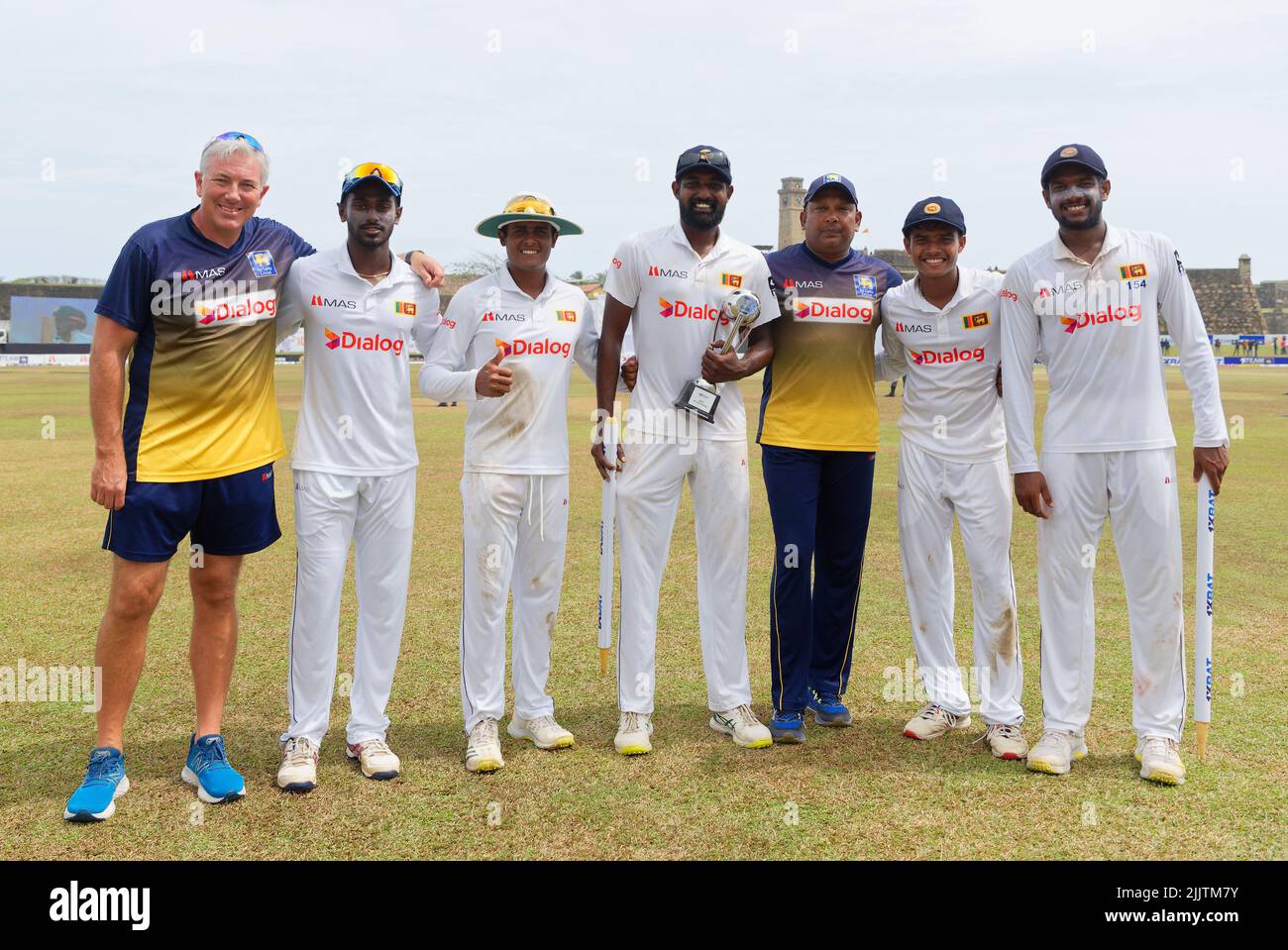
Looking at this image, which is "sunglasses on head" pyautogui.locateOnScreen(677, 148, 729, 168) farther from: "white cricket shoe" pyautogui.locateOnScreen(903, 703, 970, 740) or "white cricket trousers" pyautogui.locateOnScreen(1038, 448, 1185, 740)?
"white cricket shoe" pyautogui.locateOnScreen(903, 703, 970, 740)

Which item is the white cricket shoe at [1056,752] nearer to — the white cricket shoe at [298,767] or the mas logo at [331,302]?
the white cricket shoe at [298,767]

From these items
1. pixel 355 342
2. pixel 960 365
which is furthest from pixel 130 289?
pixel 960 365

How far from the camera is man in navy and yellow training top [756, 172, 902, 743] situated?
5.28m

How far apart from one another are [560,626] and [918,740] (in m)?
2.81

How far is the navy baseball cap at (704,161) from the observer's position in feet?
16.4

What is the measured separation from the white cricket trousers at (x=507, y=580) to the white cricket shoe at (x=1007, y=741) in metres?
2.19

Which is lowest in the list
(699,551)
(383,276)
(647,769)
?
(647,769)

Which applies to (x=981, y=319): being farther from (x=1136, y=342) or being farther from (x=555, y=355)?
(x=555, y=355)

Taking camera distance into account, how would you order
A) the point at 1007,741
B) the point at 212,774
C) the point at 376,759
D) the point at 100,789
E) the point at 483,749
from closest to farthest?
the point at 100,789, the point at 212,774, the point at 376,759, the point at 483,749, the point at 1007,741

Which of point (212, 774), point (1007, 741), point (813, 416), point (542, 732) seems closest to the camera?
point (212, 774)

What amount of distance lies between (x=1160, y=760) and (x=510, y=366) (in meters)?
3.51

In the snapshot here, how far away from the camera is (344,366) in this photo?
4.72 m

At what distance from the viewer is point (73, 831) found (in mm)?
4051

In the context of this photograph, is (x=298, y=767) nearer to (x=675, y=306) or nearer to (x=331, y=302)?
(x=331, y=302)
